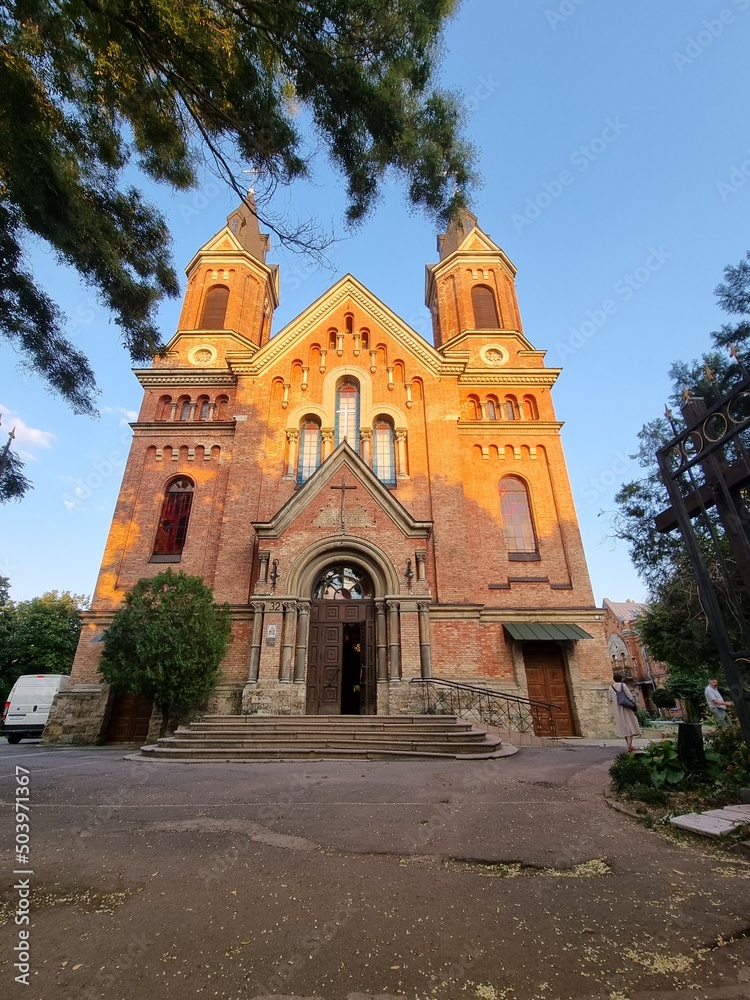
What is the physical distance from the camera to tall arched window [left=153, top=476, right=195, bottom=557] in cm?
1711

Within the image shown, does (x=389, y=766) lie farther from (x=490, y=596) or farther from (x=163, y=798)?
(x=490, y=596)

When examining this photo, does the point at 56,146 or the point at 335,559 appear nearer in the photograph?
the point at 56,146

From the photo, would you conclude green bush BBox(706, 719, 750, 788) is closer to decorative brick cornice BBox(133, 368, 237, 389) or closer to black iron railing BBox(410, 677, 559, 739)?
black iron railing BBox(410, 677, 559, 739)

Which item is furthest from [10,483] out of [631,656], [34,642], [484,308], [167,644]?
[631,656]

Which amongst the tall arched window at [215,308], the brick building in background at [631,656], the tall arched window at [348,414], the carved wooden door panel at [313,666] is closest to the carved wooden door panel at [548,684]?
the carved wooden door panel at [313,666]

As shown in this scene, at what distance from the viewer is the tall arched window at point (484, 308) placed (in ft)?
74.0

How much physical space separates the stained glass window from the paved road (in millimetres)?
9192

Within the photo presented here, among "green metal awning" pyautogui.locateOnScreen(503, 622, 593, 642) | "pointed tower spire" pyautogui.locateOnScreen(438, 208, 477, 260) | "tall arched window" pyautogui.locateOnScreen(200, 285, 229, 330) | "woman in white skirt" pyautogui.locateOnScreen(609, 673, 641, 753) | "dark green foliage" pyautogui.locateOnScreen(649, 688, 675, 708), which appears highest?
"pointed tower spire" pyautogui.locateOnScreen(438, 208, 477, 260)

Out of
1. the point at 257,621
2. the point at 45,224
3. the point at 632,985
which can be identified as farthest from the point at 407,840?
the point at 257,621

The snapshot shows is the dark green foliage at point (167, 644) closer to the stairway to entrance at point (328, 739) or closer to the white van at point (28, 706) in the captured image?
the stairway to entrance at point (328, 739)

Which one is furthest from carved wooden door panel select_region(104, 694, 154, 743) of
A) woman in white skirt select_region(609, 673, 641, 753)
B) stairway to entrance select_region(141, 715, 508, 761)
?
woman in white skirt select_region(609, 673, 641, 753)

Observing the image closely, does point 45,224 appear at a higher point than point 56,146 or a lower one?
lower

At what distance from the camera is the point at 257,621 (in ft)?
45.9

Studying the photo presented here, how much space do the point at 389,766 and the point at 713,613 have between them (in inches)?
247
